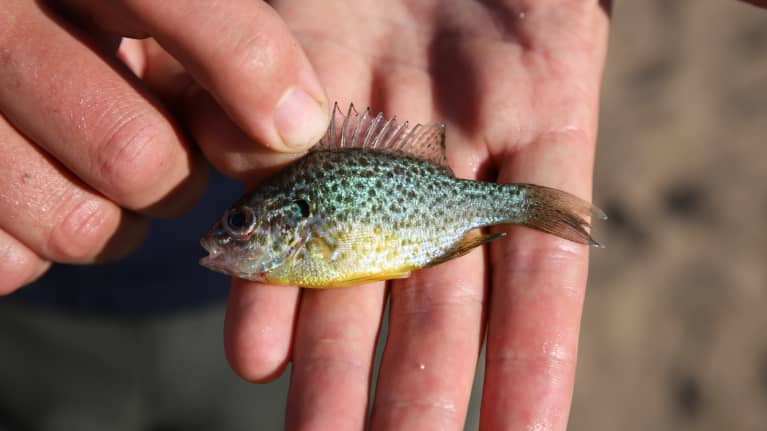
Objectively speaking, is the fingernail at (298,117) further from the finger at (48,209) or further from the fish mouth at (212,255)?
the finger at (48,209)

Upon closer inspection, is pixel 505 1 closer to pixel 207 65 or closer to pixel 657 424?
pixel 207 65

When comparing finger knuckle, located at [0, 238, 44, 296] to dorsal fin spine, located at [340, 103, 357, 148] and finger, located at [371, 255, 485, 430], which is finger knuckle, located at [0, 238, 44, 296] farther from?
finger, located at [371, 255, 485, 430]

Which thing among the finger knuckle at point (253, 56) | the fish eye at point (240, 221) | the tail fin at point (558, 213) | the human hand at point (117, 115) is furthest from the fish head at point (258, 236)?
the tail fin at point (558, 213)

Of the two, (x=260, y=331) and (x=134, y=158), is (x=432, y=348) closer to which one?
(x=260, y=331)

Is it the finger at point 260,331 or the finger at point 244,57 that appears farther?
the finger at point 260,331

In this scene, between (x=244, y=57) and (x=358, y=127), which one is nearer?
(x=244, y=57)

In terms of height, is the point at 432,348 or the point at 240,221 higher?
the point at 240,221

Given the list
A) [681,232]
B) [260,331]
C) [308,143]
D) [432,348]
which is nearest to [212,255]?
[260,331]
